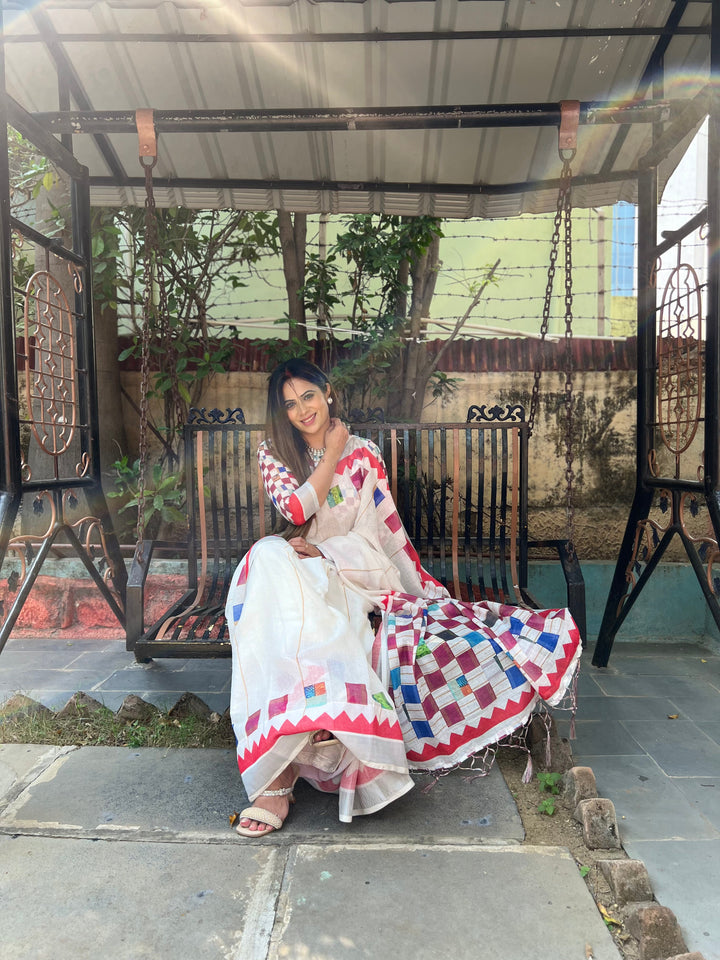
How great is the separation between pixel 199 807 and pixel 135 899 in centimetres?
46

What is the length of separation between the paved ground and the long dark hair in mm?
1153

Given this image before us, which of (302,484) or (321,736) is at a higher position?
(302,484)

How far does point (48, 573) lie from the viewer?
4.64 m

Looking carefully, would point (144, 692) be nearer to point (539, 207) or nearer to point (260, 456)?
point (260, 456)

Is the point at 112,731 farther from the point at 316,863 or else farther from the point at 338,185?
the point at 338,185

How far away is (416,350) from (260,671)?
3202 mm

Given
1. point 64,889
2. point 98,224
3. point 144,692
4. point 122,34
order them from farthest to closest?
point 98,224, point 144,692, point 122,34, point 64,889

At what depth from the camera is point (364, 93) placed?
3.43 meters

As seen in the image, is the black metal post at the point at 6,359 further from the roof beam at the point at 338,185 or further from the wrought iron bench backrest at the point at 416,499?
the roof beam at the point at 338,185

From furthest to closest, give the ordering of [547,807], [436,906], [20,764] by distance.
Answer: [20,764]
[547,807]
[436,906]

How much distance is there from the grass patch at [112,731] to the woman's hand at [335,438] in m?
1.19

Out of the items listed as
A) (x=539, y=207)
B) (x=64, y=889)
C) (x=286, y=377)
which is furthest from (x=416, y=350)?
(x=64, y=889)

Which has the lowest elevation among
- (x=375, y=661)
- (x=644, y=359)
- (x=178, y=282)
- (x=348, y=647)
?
(x=375, y=661)

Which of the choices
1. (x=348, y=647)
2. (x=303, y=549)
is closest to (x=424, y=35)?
(x=303, y=549)
